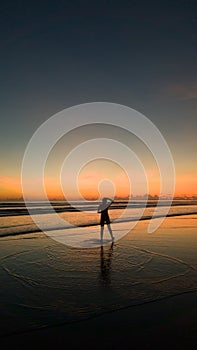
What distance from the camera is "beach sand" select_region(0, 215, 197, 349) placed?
498 cm

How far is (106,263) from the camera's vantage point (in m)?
10.4

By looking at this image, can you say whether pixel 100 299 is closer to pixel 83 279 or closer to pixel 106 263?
pixel 83 279

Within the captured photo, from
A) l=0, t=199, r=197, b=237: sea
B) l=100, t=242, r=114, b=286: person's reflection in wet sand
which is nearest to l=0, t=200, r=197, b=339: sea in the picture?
l=100, t=242, r=114, b=286: person's reflection in wet sand

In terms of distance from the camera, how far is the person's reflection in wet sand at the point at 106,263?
839cm

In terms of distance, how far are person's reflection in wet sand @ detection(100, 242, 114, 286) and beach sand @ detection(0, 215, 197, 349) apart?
3cm

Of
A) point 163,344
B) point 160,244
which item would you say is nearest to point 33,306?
point 163,344

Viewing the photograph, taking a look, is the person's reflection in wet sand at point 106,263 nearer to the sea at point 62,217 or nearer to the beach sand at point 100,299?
the beach sand at point 100,299

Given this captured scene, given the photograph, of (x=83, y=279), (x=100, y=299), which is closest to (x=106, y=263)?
(x=83, y=279)

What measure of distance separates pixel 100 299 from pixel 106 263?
369 centimetres

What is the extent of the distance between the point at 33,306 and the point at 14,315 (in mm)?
541

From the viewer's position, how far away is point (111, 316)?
5824 millimetres

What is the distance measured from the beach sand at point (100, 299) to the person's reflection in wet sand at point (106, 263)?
3 cm

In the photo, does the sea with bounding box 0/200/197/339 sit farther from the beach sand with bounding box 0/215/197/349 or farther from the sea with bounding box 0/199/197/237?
the sea with bounding box 0/199/197/237

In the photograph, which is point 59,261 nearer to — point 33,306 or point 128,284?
point 128,284
